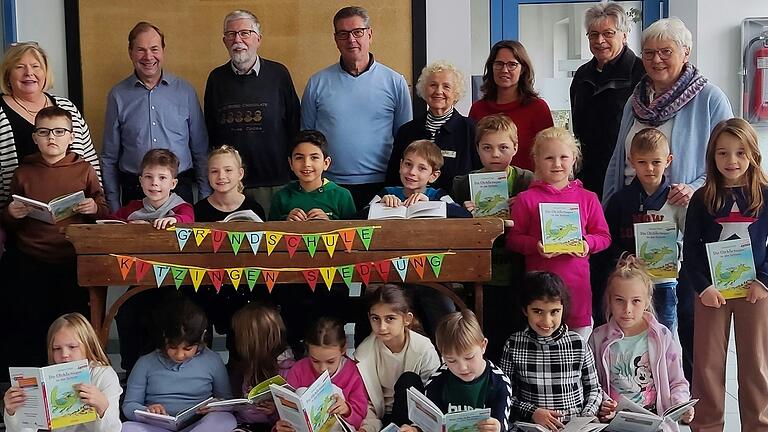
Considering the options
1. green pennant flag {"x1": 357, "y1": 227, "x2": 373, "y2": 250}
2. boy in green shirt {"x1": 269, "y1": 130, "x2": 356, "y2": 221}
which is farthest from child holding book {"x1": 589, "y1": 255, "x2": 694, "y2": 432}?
boy in green shirt {"x1": 269, "y1": 130, "x2": 356, "y2": 221}

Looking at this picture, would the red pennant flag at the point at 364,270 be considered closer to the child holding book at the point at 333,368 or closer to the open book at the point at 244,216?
the child holding book at the point at 333,368

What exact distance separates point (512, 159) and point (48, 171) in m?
2.18

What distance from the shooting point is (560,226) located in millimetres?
3344

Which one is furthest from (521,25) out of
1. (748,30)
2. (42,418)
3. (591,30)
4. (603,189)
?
(42,418)

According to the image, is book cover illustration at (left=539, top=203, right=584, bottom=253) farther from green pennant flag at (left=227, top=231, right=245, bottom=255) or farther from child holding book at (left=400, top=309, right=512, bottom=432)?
green pennant flag at (left=227, top=231, right=245, bottom=255)

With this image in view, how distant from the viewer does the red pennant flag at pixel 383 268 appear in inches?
128

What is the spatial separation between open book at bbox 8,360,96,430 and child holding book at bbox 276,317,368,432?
0.78m

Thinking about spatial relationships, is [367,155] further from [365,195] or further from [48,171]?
[48,171]

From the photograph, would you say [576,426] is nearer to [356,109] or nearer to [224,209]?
[224,209]

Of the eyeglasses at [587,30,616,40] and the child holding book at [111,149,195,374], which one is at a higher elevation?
the eyeglasses at [587,30,616,40]

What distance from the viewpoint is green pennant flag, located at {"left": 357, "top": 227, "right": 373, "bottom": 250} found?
326cm

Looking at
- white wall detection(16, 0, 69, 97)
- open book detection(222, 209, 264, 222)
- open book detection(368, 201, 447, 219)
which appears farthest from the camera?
white wall detection(16, 0, 69, 97)

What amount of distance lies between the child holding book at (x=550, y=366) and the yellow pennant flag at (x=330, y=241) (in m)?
0.77

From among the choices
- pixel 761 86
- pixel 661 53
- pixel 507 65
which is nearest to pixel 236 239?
pixel 507 65
